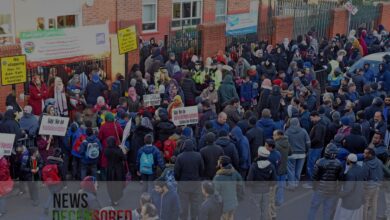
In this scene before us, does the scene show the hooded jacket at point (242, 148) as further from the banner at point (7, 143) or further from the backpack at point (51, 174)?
the banner at point (7, 143)

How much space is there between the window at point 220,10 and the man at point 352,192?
18.9 meters

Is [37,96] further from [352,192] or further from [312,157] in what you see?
[352,192]

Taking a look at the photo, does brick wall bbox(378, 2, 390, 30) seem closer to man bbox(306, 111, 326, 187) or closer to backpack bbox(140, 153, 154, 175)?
man bbox(306, 111, 326, 187)

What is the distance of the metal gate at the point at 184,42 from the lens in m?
20.3

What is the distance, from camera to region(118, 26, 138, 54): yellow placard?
17.0 m

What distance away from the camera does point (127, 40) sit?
675 inches

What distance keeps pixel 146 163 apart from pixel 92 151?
121cm

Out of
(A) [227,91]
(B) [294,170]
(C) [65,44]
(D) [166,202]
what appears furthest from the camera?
(C) [65,44]

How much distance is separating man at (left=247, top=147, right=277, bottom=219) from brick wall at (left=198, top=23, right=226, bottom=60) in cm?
1134

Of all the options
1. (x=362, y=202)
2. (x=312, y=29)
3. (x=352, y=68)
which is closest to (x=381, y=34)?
(x=312, y=29)

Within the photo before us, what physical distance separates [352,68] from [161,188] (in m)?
11.1

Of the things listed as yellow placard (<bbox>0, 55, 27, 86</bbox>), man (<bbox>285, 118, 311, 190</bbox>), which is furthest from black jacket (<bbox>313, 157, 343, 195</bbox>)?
yellow placard (<bbox>0, 55, 27, 86</bbox>)

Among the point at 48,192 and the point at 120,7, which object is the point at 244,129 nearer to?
the point at 48,192

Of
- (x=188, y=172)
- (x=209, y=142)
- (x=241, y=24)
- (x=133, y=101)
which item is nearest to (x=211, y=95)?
(x=133, y=101)
